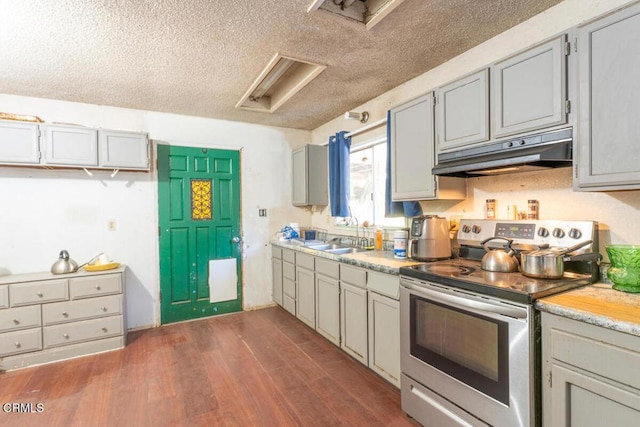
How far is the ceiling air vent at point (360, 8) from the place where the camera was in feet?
5.95

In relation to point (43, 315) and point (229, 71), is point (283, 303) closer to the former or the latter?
point (43, 315)

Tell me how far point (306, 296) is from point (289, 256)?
23.0 inches

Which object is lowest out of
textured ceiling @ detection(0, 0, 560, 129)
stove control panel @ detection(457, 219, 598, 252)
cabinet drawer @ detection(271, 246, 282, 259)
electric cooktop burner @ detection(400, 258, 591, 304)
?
cabinet drawer @ detection(271, 246, 282, 259)

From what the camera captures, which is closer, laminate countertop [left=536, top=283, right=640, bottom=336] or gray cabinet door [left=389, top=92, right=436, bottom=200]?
laminate countertop [left=536, top=283, right=640, bottom=336]

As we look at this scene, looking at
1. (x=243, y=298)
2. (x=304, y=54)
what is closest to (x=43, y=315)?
(x=243, y=298)

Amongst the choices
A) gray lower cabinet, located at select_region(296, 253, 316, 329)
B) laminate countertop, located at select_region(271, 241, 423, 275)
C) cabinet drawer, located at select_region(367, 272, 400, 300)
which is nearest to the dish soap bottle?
laminate countertop, located at select_region(271, 241, 423, 275)

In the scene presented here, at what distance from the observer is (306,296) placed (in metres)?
3.41

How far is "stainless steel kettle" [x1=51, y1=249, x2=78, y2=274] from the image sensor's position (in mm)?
3061

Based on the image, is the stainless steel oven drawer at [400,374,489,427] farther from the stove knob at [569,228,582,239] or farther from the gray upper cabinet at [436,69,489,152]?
the gray upper cabinet at [436,69,489,152]

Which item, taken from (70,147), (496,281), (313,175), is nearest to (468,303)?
(496,281)

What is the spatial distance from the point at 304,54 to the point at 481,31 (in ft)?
4.07

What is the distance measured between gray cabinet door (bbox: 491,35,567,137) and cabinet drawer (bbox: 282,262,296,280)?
2514 mm

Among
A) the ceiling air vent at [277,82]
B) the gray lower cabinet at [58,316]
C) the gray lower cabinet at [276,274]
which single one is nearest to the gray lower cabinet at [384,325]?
the ceiling air vent at [277,82]

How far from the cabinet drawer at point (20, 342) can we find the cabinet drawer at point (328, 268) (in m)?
2.58
